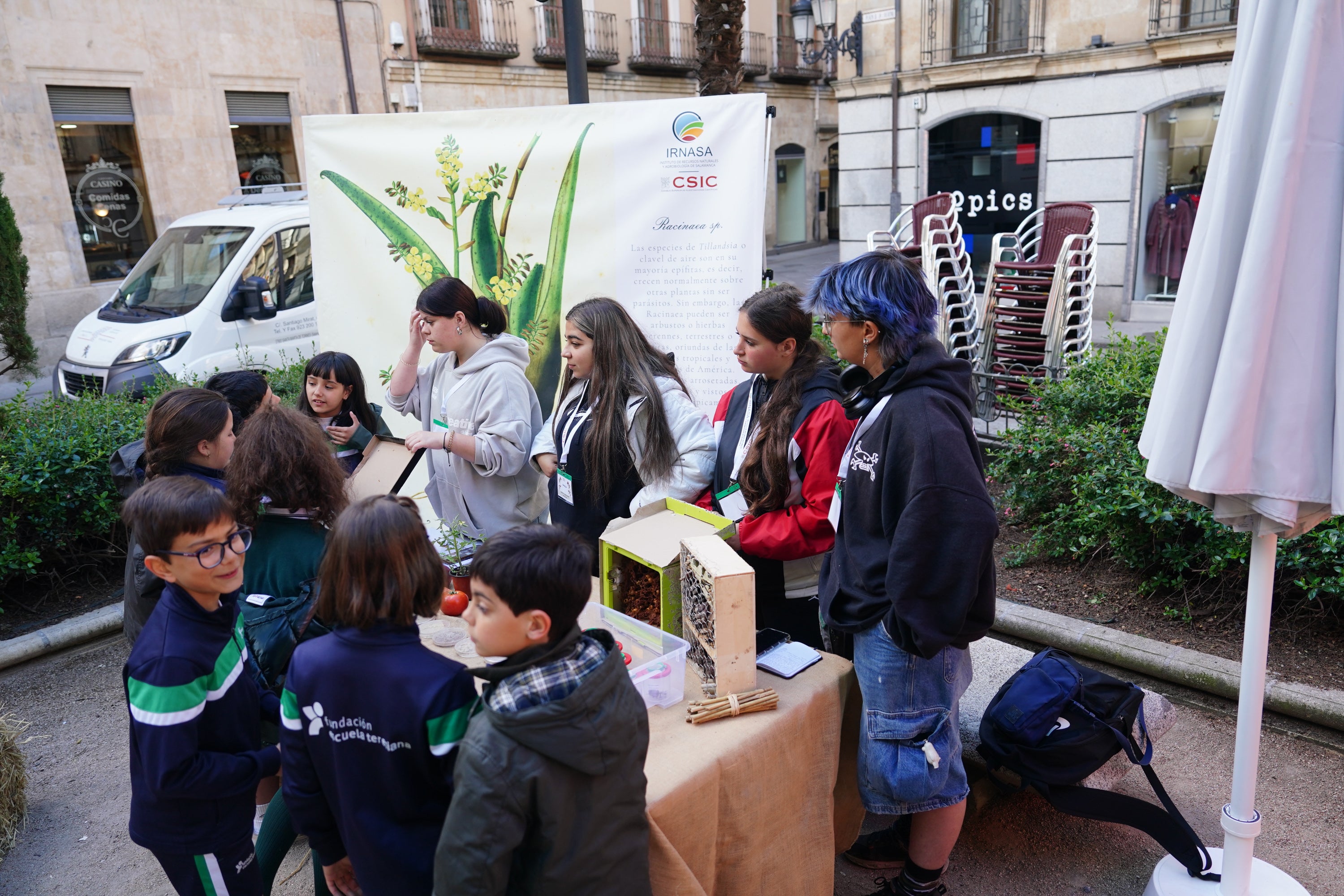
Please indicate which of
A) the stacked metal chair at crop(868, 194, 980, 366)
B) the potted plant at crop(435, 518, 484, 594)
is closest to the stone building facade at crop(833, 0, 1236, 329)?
the stacked metal chair at crop(868, 194, 980, 366)

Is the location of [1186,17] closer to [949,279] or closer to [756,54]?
[949,279]

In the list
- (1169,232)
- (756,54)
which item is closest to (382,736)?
(1169,232)

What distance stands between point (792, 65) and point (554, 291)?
25239 millimetres

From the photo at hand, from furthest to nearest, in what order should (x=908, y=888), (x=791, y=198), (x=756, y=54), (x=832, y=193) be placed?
(x=832, y=193)
(x=791, y=198)
(x=756, y=54)
(x=908, y=888)

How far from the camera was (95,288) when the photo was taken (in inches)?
575

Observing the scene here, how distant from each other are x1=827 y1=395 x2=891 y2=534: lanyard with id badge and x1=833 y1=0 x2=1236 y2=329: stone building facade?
12.1 m

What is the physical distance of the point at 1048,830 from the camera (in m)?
3.05

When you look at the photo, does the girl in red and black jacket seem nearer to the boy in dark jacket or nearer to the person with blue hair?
the person with blue hair

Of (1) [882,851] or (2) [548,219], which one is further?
(2) [548,219]

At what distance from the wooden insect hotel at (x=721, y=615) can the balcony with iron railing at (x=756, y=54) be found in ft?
84.4

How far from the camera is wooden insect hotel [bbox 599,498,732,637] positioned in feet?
8.59

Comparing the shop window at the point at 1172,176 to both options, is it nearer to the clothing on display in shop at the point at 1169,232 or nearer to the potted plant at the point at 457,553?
the clothing on display in shop at the point at 1169,232

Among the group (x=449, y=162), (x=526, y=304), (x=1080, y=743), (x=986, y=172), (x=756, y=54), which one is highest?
(x=756, y=54)

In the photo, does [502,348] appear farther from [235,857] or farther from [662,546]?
[235,857]
